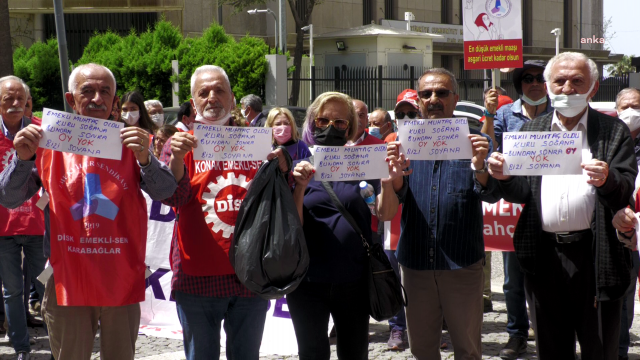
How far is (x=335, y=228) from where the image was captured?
4117 mm

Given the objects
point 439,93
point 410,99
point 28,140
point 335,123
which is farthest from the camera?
point 410,99

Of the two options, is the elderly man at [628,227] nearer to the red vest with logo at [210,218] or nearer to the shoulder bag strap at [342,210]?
the shoulder bag strap at [342,210]

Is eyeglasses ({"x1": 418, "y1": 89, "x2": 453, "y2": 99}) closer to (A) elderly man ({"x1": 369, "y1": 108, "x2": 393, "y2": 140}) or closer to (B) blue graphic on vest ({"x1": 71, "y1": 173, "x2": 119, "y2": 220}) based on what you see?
(B) blue graphic on vest ({"x1": 71, "y1": 173, "x2": 119, "y2": 220})

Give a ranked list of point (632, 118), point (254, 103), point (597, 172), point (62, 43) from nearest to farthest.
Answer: point (597, 172) → point (632, 118) → point (254, 103) → point (62, 43)

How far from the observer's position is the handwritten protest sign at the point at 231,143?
392 cm

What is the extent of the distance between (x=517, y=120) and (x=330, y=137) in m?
2.29

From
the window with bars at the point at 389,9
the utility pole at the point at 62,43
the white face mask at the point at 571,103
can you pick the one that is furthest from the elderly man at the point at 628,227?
the window with bars at the point at 389,9

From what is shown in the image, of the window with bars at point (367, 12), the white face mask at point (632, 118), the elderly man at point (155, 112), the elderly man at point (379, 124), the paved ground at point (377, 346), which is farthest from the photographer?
the window with bars at point (367, 12)

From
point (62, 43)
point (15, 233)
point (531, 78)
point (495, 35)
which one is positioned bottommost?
point (15, 233)

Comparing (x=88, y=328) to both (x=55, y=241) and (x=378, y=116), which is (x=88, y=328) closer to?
(x=55, y=241)

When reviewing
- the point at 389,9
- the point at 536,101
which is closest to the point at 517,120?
the point at 536,101

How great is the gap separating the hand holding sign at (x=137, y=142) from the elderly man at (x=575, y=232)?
68.6 inches

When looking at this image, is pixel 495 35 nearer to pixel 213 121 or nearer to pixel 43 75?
pixel 213 121

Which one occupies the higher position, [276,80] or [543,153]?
[276,80]
